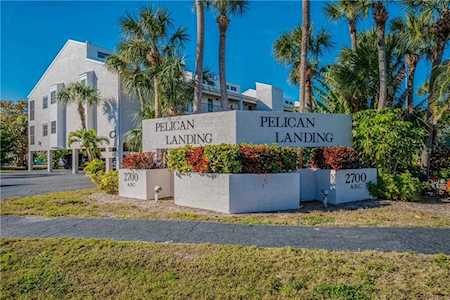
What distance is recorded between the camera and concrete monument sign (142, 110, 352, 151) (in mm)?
9867

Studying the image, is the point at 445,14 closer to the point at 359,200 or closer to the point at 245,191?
the point at 359,200

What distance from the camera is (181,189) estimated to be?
9.71m

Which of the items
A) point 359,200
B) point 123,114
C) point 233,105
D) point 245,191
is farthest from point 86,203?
point 233,105

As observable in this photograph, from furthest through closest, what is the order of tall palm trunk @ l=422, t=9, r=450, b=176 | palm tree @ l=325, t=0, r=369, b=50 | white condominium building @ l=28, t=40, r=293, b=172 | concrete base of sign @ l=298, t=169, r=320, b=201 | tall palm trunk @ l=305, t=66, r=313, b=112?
white condominium building @ l=28, t=40, r=293, b=172 → tall palm trunk @ l=305, t=66, r=313, b=112 → palm tree @ l=325, t=0, r=369, b=50 → tall palm trunk @ l=422, t=9, r=450, b=176 → concrete base of sign @ l=298, t=169, r=320, b=201

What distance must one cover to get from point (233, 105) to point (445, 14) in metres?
21.7

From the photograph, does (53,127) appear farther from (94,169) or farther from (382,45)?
(382,45)

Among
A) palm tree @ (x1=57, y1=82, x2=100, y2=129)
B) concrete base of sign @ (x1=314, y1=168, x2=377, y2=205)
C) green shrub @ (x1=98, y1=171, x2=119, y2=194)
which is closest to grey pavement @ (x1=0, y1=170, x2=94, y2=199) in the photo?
green shrub @ (x1=98, y1=171, x2=119, y2=194)

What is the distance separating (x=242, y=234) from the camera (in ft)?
20.5

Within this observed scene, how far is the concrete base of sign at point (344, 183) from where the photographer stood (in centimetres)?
994

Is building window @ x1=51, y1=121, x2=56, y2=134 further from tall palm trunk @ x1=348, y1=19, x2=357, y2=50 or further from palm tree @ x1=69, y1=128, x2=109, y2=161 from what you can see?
tall palm trunk @ x1=348, y1=19, x2=357, y2=50

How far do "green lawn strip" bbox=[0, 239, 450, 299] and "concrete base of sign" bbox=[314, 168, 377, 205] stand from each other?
5.08 meters

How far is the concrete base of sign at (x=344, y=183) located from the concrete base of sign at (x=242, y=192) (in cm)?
145

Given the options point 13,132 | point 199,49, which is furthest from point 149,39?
point 13,132

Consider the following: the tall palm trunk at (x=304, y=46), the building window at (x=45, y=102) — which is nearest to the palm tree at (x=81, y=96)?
the building window at (x=45, y=102)
